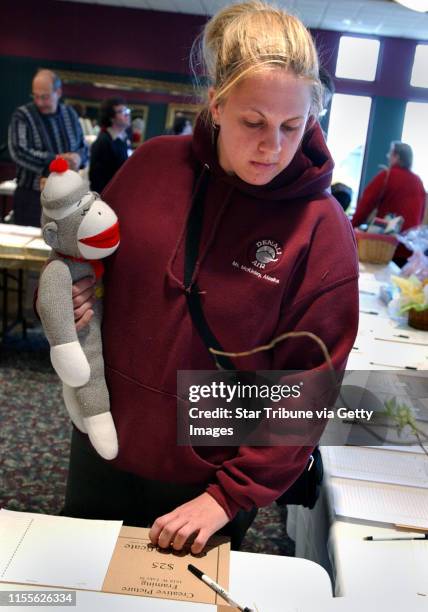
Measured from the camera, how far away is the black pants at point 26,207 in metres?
4.45

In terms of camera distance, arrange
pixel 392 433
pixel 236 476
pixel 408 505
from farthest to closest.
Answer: pixel 392 433 < pixel 408 505 < pixel 236 476

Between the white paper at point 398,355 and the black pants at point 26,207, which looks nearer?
the white paper at point 398,355

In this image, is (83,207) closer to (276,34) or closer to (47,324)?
(47,324)

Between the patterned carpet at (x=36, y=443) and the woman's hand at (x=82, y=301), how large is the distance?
1.50 meters

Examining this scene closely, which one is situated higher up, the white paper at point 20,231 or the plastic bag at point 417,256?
the plastic bag at point 417,256

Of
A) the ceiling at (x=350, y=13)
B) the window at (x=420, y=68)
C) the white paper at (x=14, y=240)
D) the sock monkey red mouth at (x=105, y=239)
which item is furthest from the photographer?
the window at (x=420, y=68)

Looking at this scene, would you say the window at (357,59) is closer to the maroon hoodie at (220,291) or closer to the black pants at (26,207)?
the black pants at (26,207)

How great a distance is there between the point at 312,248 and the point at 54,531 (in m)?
0.61

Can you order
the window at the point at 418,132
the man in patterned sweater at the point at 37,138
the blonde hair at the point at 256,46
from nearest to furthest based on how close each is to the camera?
the blonde hair at the point at 256,46, the man in patterned sweater at the point at 37,138, the window at the point at 418,132

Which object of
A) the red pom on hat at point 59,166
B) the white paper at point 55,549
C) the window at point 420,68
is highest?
the window at point 420,68

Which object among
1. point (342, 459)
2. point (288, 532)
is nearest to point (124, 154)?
point (288, 532)

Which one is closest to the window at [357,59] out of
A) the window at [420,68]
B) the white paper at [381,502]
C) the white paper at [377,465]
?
the window at [420,68]

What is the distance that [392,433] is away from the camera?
56.9 inches

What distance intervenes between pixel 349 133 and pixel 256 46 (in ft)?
25.6
